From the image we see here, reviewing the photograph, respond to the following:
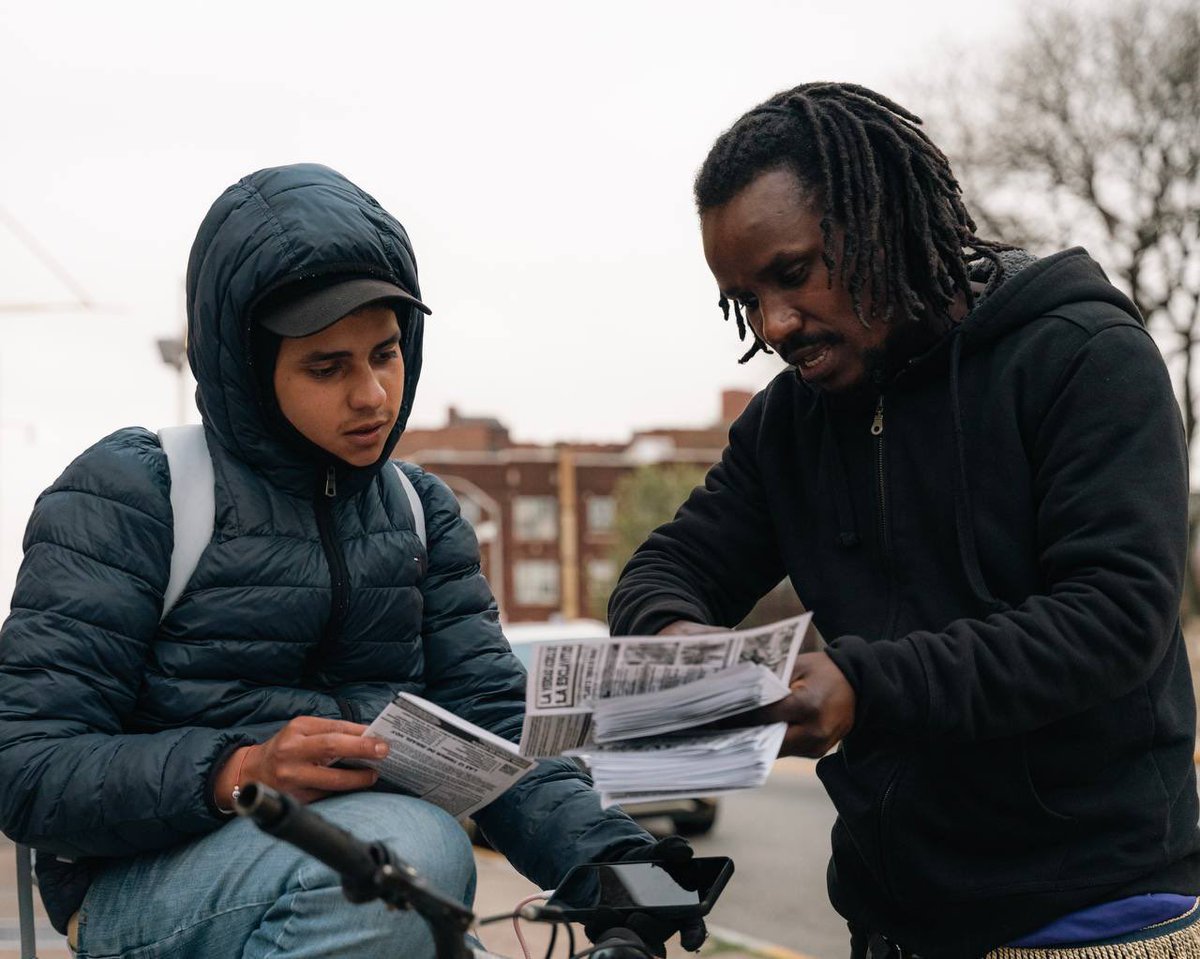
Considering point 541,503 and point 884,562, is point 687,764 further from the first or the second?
point 541,503

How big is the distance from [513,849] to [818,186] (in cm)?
118

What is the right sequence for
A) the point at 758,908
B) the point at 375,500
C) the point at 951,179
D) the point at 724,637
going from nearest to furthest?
the point at 724,637 → the point at 951,179 → the point at 375,500 → the point at 758,908

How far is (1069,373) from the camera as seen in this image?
6.34ft

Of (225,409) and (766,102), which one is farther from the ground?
(766,102)

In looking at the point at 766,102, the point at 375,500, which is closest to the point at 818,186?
the point at 766,102

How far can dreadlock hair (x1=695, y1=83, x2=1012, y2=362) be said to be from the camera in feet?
6.53

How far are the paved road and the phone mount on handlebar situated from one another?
524 centimetres

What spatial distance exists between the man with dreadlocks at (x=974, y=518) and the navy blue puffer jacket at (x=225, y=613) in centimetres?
42

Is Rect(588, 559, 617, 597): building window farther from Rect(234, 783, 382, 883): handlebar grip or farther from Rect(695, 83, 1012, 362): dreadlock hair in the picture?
Rect(234, 783, 382, 883): handlebar grip

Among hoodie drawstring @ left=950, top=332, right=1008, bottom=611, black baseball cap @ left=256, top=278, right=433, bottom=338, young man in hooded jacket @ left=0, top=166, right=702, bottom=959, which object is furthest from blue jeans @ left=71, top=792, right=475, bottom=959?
hoodie drawstring @ left=950, top=332, right=1008, bottom=611

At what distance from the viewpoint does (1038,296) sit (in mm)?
2018

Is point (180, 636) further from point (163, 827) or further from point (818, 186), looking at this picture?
point (818, 186)

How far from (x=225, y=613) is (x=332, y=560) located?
0.64 feet

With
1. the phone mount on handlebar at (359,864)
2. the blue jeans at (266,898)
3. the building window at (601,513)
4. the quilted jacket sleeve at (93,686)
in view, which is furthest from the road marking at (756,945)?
the building window at (601,513)
